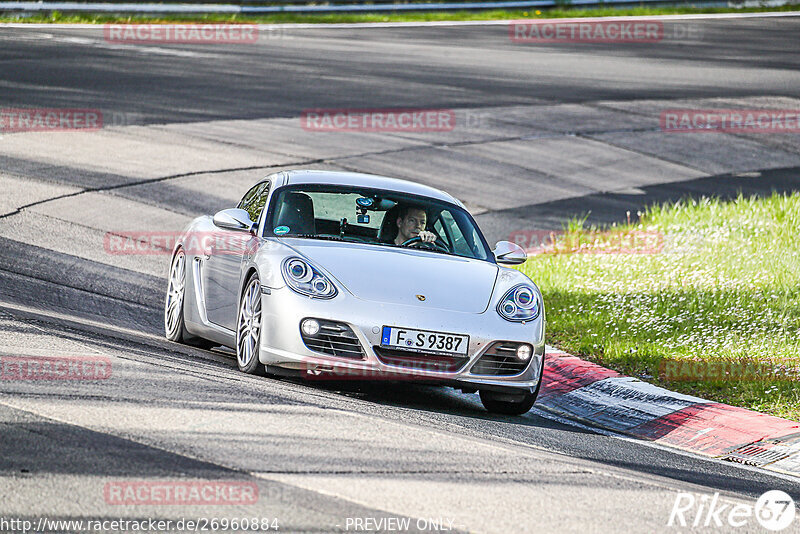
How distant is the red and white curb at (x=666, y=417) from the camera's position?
7.50 metres

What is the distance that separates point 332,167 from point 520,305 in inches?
380

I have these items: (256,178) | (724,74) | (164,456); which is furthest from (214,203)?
(724,74)

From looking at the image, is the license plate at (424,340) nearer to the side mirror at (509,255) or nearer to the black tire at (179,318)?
the side mirror at (509,255)

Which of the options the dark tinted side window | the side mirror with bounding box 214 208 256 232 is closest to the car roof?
the dark tinted side window

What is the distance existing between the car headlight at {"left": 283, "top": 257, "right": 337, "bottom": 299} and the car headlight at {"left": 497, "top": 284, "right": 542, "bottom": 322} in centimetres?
112

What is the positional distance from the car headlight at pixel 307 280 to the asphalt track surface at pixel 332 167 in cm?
61

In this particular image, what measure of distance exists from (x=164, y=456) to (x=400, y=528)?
118 centimetres

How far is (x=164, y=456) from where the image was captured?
17.3 feet

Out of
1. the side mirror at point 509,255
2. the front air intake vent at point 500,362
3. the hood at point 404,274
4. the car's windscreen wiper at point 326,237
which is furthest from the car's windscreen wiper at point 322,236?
the front air intake vent at point 500,362

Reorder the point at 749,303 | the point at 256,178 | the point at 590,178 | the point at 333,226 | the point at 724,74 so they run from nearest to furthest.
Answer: the point at 333,226 < the point at 749,303 < the point at 256,178 < the point at 590,178 < the point at 724,74

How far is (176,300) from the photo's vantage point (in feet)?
31.4

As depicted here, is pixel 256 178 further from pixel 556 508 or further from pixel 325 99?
pixel 556 508

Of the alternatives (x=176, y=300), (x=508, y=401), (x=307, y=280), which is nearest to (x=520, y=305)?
(x=508, y=401)

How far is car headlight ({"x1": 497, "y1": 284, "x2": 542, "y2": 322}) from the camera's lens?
7.72m
